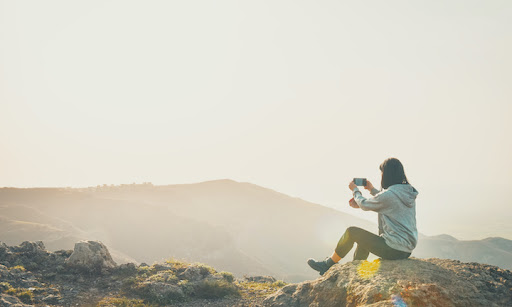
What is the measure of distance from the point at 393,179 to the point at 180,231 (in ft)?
194

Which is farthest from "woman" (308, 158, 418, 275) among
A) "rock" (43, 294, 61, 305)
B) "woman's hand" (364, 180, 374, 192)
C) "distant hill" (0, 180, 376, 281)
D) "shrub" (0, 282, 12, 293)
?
"distant hill" (0, 180, 376, 281)

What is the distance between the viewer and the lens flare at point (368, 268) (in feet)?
17.6

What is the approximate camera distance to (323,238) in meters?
84.4

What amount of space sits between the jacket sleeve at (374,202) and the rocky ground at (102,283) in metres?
4.34

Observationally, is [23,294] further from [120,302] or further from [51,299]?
[120,302]

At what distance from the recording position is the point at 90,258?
10391mm

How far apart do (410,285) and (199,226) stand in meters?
60.8

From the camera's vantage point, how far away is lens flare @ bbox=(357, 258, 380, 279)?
5.36 metres

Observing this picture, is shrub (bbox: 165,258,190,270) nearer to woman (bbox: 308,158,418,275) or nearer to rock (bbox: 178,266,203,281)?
rock (bbox: 178,266,203,281)

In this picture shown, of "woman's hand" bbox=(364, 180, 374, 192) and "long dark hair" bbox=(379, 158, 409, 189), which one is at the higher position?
"long dark hair" bbox=(379, 158, 409, 189)

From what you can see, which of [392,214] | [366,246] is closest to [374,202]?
[392,214]

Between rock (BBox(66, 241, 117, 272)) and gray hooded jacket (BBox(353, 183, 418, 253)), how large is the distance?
9766 millimetres

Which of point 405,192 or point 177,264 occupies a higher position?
point 405,192

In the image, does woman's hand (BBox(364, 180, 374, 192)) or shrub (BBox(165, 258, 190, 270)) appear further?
shrub (BBox(165, 258, 190, 270))
